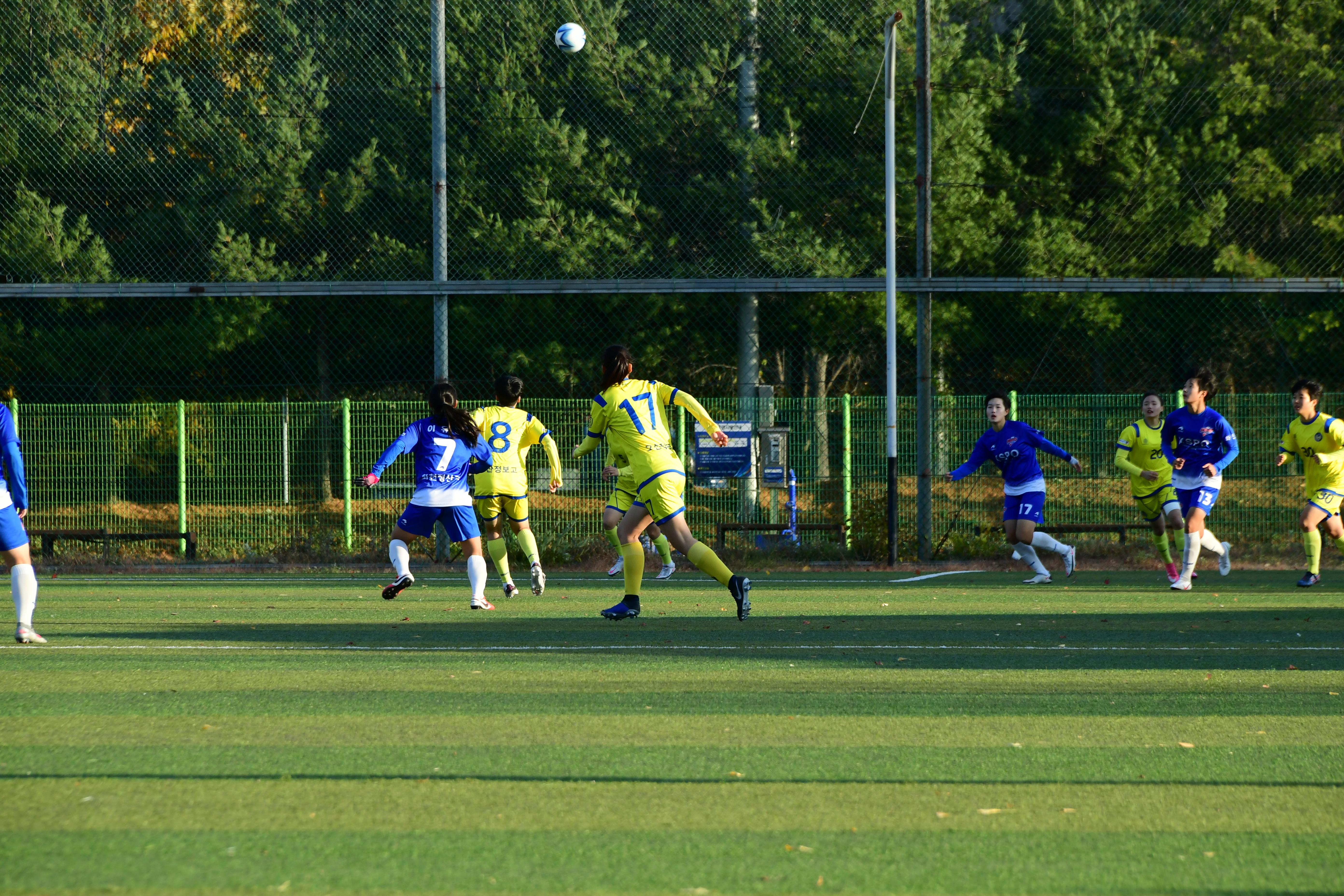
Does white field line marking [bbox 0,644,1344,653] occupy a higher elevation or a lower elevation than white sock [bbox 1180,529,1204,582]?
lower

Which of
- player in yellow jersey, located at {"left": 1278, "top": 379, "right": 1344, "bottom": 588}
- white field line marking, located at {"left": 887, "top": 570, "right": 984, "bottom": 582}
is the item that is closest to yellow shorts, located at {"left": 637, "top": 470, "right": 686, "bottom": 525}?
white field line marking, located at {"left": 887, "top": 570, "right": 984, "bottom": 582}

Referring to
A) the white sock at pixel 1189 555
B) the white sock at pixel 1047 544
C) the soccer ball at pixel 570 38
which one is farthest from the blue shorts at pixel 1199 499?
the soccer ball at pixel 570 38

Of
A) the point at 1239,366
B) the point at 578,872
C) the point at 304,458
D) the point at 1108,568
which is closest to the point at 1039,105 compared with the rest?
the point at 1239,366

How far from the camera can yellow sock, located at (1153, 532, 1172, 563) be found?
15250 mm

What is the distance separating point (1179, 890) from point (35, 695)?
5.57 metres

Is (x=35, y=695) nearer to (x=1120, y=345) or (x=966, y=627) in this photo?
(x=966, y=627)

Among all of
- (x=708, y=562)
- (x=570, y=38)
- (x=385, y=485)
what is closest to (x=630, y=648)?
(x=708, y=562)

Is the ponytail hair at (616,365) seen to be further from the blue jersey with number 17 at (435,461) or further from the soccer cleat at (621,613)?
the soccer cleat at (621,613)

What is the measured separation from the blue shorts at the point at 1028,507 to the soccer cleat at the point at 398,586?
6.81 meters

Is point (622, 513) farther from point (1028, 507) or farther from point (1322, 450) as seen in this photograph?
point (1322, 450)

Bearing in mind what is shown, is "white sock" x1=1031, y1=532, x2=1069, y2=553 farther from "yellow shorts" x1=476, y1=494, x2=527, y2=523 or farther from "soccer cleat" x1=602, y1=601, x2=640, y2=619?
"soccer cleat" x1=602, y1=601, x2=640, y2=619

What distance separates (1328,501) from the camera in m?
14.0

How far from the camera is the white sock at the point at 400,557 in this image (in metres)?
11.0

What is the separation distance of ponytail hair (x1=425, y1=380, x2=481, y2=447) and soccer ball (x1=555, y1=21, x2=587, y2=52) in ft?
32.5
